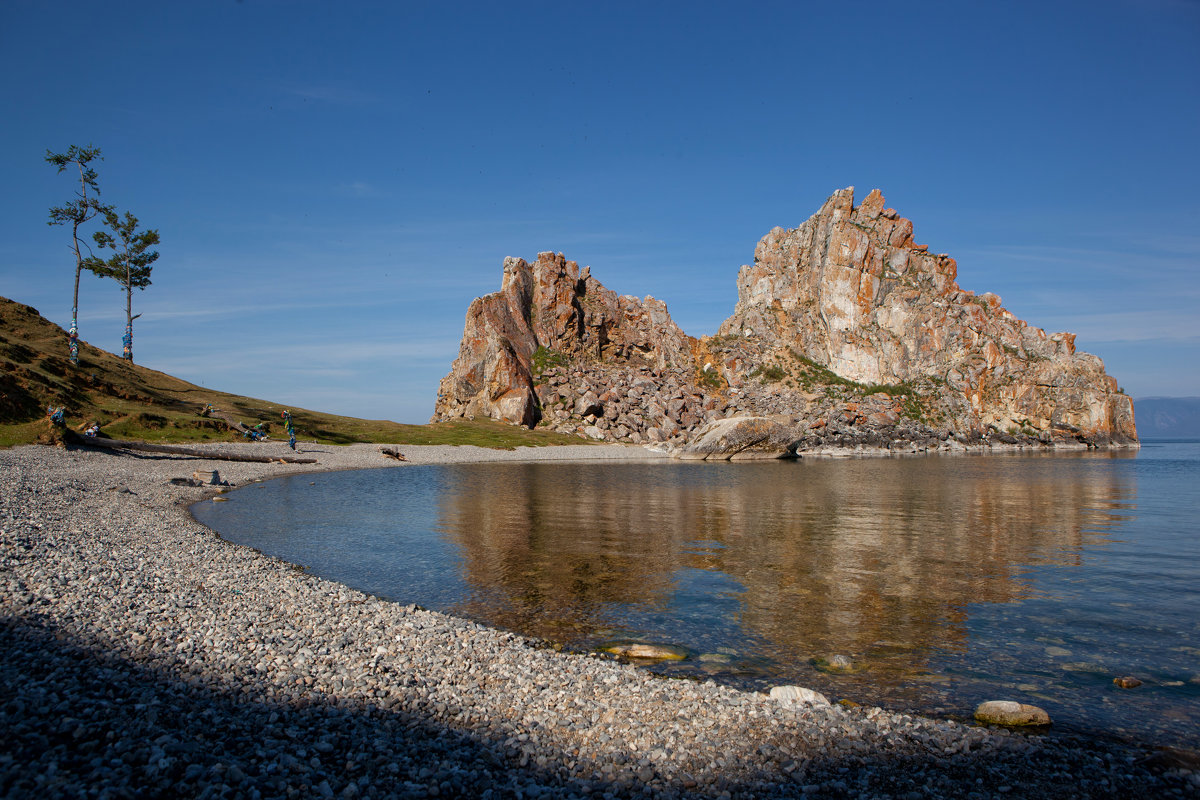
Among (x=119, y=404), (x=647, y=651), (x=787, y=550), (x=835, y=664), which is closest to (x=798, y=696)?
(x=835, y=664)

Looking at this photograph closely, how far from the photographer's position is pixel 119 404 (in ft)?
181

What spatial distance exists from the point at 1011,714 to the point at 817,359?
161 metres

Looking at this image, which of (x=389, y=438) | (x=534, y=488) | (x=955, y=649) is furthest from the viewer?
(x=389, y=438)

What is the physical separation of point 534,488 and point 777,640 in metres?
33.8

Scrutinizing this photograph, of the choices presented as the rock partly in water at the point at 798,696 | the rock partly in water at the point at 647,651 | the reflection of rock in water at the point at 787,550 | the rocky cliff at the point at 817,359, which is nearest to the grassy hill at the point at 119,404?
the rocky cliff at the point at 817,359

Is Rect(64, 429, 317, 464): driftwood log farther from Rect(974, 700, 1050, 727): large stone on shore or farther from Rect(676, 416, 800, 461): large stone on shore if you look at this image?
Rect(974, 700, 1050, 727): large stone on shore

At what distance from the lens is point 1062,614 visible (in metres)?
15.4

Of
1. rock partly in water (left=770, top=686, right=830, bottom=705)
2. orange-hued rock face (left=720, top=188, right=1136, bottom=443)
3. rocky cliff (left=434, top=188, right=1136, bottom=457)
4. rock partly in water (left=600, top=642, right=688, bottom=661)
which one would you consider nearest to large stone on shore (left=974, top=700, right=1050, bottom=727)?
rock partly in water (left=770, top=686, right=830, bottom=705)

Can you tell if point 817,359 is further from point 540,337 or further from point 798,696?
point 798,696

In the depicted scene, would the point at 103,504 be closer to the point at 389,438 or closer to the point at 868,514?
the point at 868,514

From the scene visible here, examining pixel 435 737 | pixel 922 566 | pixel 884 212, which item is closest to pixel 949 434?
pixel 884 212

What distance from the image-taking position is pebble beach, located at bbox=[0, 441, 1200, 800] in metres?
6.99

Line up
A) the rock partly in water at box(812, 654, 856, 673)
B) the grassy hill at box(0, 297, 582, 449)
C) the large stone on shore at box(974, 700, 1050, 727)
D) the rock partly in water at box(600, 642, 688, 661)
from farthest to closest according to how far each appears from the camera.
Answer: the grassy hill at box(0, 297, 582, 449) < the rock partly in water at box(600, 642, 688, 661) < the rock partly in water at box(812, 654, 856, 673) < the large stone on shore at box(974, 700, 1050, 727)

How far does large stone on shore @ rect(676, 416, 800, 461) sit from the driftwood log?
50545mm
